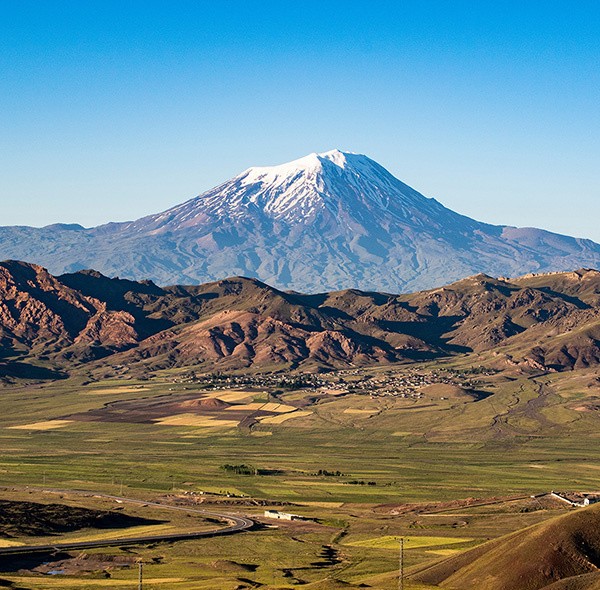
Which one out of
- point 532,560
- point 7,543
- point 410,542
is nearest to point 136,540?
point 7,543

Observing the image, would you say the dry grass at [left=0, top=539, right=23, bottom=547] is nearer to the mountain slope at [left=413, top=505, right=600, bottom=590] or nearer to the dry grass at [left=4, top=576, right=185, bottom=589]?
the dry grass at [left=4, top=576, right=185, bottom=589]

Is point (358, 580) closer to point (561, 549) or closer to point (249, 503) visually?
point (561, 549)

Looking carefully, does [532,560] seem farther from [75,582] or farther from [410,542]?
[75,582]

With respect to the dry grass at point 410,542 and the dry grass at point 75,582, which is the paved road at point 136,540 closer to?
the dry grass at point 75,582

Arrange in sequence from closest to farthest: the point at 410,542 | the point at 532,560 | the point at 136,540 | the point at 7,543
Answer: the point at 532,560 → the point at 7,543 → the point at 410,542 → the point at 136,540

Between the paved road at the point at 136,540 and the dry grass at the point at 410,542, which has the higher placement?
the paved road at the point at 136,540

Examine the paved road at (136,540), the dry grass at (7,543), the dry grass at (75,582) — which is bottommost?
the paved road at (136,540)

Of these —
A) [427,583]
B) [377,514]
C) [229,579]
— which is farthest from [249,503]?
[427,583]

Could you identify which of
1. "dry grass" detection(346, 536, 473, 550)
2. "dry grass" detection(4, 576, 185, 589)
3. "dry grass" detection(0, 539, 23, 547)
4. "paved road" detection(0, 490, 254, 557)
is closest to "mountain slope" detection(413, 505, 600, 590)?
"dry grass" detection(346, 536, 473, 550)

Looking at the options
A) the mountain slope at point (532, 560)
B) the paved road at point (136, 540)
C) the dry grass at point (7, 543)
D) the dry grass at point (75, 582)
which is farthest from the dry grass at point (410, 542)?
the dry grass at point (7, 543)

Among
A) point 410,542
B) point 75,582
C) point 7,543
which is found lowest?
point 410,542

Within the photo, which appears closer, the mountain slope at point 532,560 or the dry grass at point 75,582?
the mountain slope at point 532,560
